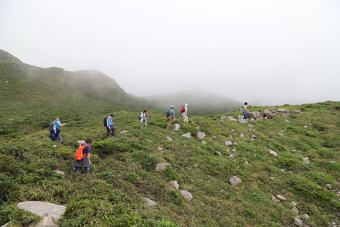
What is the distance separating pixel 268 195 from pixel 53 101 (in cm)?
7242

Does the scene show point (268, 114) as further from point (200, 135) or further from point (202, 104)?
point (202, 104)

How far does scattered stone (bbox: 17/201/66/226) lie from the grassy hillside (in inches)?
10.5

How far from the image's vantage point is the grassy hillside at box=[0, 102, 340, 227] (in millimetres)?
5906

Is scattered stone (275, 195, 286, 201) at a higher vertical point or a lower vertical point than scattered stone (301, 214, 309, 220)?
higher

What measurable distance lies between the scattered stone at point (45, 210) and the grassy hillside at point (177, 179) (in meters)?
0.27

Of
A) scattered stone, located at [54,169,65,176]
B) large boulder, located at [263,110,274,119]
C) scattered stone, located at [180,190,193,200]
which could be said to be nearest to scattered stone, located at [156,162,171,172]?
scattered stone, located at [180,190,193,200]

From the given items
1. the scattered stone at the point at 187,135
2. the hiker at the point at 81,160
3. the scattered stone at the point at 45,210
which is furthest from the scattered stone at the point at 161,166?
the scattered stone at the point at 187,135

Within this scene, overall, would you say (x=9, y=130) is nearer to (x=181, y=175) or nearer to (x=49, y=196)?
(x=49, y=196)

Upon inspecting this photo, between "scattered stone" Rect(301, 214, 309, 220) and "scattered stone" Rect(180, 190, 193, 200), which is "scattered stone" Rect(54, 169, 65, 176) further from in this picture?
"scattered stone" Rect(301, 214, 309, 220)

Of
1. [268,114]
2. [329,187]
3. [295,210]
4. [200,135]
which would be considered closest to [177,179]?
[295,210]

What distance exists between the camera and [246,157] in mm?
13289

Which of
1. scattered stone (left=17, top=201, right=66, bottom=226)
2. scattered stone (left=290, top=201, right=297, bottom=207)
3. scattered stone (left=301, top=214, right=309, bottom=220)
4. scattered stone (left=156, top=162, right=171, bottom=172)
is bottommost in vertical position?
scattered stone (left=301, top=214, right=309, bottom=220)

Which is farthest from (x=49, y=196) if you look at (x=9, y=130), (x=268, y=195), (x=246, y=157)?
(x=9, y=130)

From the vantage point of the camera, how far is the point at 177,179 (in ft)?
31.1
